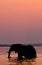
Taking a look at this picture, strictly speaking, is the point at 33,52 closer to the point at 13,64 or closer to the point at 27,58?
the point at 27,58

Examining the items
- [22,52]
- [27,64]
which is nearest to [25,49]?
[22,52]

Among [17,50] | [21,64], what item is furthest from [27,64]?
[17,50]

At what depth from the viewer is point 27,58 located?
28.3m

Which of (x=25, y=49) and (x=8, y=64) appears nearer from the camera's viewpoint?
(x=8, y=64)

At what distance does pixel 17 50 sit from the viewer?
27812mm

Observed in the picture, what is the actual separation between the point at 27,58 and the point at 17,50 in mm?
1122

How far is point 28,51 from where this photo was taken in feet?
94.0

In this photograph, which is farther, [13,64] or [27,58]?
[27,58]

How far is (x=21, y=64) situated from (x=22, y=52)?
587cm

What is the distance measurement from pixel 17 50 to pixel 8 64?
614 centimetres

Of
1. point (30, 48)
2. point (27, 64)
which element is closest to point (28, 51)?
A: point (30, 48)

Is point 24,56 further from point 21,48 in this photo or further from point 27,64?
point 27,64

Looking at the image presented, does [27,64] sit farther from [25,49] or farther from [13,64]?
[25,49]

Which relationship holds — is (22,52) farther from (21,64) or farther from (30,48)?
(21,64)
